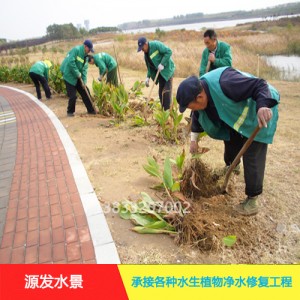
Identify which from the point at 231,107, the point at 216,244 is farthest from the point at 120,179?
the point at 231,107

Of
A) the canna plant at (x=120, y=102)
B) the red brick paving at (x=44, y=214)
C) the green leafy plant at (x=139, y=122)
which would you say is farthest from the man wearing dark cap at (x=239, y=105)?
the canna plant at (x=120, y=102)

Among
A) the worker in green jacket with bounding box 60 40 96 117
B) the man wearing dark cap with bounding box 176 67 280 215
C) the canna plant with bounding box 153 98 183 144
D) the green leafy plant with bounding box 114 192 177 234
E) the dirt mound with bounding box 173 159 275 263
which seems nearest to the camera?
the man wearing dark cap with bounding box 176 67 280 215

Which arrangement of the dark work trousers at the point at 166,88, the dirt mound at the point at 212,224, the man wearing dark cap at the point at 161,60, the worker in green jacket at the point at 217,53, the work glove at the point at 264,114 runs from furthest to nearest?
the dark work trousers at the point at 166,88 < the man wearing dark cap at the point at 161,60 < the worker in green jacket at the point at 217,53 < the dirt mound at the point at 212,224 < the work glove at the point at 264,114

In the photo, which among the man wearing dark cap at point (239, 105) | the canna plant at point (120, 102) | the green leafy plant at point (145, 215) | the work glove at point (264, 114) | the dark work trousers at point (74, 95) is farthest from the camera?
the dark work trousers at point (74, 95)

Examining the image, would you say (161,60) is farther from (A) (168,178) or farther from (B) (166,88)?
(A) (168,178)

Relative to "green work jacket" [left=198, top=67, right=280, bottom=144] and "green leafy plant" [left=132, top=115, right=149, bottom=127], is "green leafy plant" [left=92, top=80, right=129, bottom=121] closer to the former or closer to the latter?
"green leafy plant" [left=132, top=115, right=149, bottom=127]

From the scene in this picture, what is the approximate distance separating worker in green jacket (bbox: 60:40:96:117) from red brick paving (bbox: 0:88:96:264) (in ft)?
6.15

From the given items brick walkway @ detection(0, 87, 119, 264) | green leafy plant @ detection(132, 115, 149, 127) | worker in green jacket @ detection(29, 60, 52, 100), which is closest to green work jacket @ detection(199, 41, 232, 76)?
green leafy plant @ detection(132, 115, 149, 127)

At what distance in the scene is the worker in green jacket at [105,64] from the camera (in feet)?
21.5

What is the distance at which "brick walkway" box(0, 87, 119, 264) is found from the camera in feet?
7.64

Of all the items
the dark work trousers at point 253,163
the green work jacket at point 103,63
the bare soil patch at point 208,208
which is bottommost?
the bare soil patch at point 208,208

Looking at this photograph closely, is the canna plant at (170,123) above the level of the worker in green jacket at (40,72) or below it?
below

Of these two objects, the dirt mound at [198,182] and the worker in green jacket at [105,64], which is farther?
the worker in green jacket at [105,64]

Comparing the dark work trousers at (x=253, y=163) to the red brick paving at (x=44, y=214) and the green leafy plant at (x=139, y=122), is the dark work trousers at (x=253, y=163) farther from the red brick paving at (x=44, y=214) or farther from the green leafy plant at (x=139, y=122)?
→ the green leafy plant at (x=139, y=122)
